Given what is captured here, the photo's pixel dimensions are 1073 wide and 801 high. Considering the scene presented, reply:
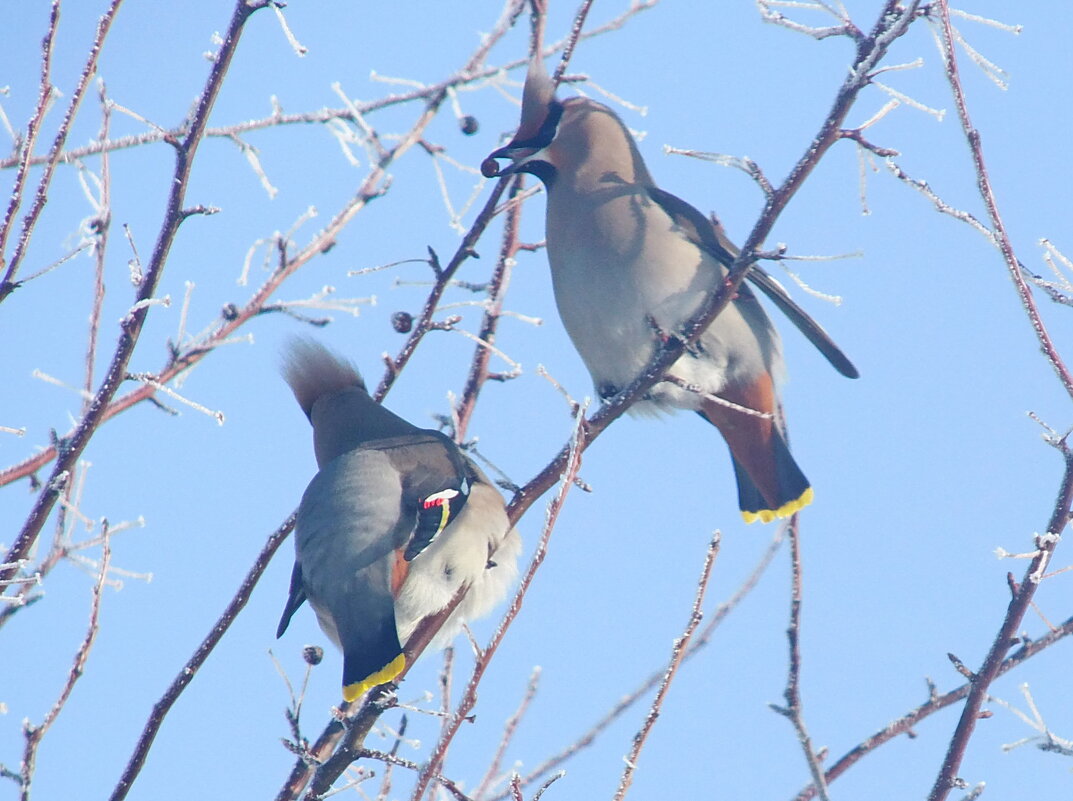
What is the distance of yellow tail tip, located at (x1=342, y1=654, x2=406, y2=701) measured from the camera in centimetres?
312

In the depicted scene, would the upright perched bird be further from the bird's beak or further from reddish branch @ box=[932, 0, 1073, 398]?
reddish branch @ box=[932, 0, 1073, 398]

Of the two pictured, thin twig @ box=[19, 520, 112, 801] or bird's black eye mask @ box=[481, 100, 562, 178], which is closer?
thin twig @ box=[19, 520, 112, 801]

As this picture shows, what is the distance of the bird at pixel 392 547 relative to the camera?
330cm

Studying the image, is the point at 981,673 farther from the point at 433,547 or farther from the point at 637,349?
the point at 637,349

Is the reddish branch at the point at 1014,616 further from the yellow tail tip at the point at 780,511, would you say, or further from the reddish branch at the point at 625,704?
the yellow tail tip at the point at 780,511

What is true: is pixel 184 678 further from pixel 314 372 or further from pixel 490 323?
pixel 314 372

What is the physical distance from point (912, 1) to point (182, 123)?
159 centimetres

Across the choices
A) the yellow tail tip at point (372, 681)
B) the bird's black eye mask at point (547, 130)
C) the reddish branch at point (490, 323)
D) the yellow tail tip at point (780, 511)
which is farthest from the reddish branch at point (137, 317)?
the yellow tail tip at point (780, 511)

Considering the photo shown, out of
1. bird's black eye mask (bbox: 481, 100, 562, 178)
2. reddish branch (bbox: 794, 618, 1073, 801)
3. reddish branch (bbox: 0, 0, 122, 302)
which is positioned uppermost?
bird's black eye mask (bbox: 481, 100, 562, 178)

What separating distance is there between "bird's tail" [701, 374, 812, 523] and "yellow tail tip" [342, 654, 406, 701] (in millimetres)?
1548

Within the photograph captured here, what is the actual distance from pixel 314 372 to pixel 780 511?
5.59 feet

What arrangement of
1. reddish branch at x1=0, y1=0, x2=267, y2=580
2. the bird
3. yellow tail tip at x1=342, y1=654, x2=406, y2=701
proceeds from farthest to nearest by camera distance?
the bird < yellow tail tip at x1=342, y1=654, x2=406, y2=701 < reddish branch at x1=0, y1=0, x2=267, y2=580

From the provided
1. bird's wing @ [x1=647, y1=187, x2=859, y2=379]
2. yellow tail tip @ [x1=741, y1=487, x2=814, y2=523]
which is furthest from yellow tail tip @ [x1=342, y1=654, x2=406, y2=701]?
bird's wing @ [x1=647, y1=187, x2=859, y2=379]

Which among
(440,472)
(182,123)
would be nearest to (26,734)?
(182,123)
